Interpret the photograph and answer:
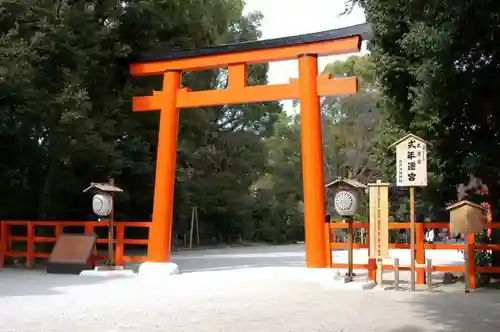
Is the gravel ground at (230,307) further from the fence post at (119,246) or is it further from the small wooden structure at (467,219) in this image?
the fence post at (119,246)

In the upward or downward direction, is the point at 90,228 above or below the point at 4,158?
below

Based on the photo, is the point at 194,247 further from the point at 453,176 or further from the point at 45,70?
the point at 453,176

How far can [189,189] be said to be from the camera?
24.8 meters

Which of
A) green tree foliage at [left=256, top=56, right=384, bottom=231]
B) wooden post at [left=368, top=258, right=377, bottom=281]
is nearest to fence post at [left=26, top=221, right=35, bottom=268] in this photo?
wooden post at [left=368, top=258, right=377, bottom=281]

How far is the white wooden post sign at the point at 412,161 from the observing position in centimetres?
938

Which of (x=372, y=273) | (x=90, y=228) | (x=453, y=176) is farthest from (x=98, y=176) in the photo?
(x=453, y=176)

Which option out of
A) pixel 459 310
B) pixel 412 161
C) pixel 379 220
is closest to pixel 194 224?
pixel 379 220

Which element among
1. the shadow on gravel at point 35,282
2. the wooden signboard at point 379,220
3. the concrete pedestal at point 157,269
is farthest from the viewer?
the concrete pedestal at point 157,269

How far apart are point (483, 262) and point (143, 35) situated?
32.1 ft

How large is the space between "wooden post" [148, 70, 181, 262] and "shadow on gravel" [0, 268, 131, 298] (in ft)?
4.67

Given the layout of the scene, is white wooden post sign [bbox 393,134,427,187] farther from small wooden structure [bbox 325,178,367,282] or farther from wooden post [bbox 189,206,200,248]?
wooden post [bbox 189,206,200,248]

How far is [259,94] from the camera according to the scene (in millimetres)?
12273

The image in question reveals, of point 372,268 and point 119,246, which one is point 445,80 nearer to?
point 372,268

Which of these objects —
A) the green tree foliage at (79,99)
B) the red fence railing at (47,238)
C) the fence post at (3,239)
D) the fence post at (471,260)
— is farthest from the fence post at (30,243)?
the fence post at (471,260)
